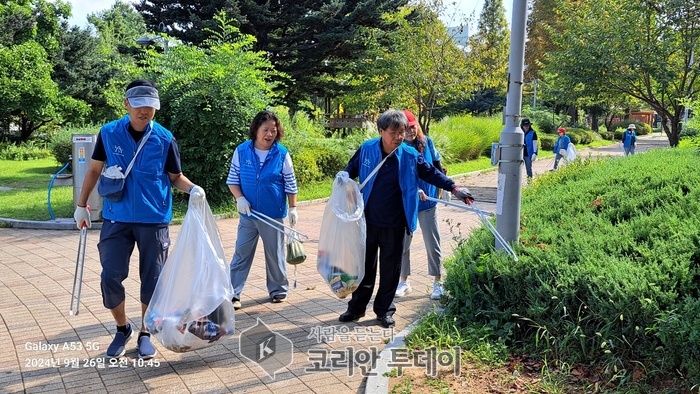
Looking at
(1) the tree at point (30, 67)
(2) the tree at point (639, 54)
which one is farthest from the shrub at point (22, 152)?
(2) the tree at point (639, 54)

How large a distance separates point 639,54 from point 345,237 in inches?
551

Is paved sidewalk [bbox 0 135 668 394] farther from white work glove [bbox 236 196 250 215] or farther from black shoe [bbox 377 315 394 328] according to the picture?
white work glove [bbox 236 196 250 215]

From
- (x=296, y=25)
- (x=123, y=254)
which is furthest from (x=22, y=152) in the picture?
(x=123, y=254)

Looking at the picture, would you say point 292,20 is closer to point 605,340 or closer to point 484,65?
point 484,65

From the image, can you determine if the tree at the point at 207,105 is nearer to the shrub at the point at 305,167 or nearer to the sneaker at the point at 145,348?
the shrub at the point at 305,167

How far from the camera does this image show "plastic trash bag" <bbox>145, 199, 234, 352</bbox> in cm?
368

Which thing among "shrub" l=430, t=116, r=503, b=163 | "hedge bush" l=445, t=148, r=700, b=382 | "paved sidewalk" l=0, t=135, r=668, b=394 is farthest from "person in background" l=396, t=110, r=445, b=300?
"shrub" l=430, t=116, r=503, b=163

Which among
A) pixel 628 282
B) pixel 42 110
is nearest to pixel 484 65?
pixel 42 110

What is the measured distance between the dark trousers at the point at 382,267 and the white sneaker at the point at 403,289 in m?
0.74

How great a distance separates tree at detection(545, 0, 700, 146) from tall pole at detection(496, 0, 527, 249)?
12.8 meters

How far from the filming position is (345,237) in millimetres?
4629

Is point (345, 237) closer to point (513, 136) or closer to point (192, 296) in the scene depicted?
point (192, 296)

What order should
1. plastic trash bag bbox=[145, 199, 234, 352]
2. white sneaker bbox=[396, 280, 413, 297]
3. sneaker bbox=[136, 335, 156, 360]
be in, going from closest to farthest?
1. plastic trash bag bbox=[145, 199, 234, 352]
2. sneaker bbox=[136, 335, 156, 360]
3. white sneaker bbox=[396, 280, 413, 297]

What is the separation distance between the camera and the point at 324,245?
4.75 metres
